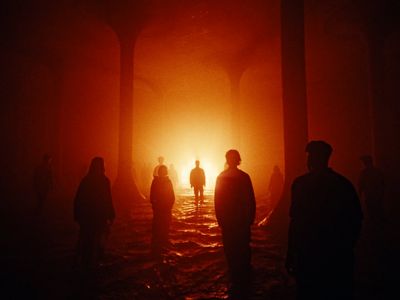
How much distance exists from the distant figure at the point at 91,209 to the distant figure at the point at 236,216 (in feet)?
6.68

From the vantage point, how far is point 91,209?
14.3 feet

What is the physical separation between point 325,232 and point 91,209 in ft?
11.7

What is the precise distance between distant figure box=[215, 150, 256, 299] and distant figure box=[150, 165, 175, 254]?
210 centimetres

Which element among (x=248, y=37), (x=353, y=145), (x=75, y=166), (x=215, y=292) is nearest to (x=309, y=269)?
(x=215, y=292)

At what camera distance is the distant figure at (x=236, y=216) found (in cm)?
367

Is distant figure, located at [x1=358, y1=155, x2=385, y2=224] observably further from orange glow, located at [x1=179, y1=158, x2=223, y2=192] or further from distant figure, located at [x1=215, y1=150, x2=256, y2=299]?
orange glow, located at [x1=179, y1=158, x2=223, y2=192]

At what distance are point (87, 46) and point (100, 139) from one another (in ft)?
30.5

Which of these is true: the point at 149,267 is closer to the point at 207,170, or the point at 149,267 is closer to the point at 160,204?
the point at 160,204

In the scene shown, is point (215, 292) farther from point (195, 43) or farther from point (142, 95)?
point (142, 95)

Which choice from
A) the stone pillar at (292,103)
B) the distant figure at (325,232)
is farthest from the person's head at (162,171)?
the distant figure at (325,232)

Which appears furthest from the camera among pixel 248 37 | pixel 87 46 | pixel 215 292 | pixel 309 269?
pixel 87 46

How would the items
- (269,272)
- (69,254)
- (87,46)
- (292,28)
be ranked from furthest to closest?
1. (87,46)
2. (292,28)
3. (69,254)
4. (269,272)

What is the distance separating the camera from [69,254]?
523cm

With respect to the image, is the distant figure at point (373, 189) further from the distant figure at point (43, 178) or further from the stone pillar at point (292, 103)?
the distant figure at point (43, 178)
